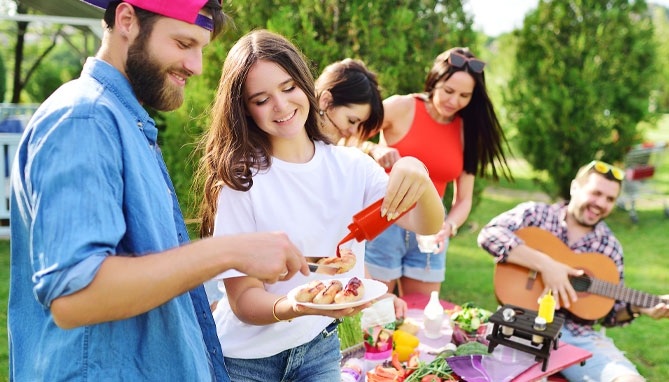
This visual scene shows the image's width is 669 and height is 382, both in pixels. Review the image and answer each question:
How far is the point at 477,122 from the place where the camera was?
12.2 feet

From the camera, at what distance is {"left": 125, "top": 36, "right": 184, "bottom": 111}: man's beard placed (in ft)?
4.04

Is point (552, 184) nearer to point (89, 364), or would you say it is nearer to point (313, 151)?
point (313, 151)

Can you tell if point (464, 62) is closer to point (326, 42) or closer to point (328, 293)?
point (326, 42)

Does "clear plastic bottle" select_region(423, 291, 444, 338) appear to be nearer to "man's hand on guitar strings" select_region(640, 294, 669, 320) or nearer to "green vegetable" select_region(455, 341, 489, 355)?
"green vegetable" select_region(455, 341, 489, 355)

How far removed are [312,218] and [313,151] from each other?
0.26m

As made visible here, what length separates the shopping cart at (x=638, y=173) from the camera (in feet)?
29.9

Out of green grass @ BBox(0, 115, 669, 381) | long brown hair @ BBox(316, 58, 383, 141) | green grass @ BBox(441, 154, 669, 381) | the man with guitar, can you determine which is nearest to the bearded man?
long brown hair @ BBox(316, 58, 383, 141)

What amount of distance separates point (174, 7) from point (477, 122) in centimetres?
281

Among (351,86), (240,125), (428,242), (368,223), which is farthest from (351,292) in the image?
(428,242)

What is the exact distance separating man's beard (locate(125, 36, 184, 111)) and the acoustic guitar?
120 inches

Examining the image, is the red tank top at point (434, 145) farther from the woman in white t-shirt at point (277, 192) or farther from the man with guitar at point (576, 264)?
the woman in white t-shirt at point (277, 192)

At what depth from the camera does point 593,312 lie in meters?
3.57

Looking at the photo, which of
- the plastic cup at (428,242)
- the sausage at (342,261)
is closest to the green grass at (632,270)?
the plastic cup at (428,242)

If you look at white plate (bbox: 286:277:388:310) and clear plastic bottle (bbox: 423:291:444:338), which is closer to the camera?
white plate (bbox: 286:277:388:310)
